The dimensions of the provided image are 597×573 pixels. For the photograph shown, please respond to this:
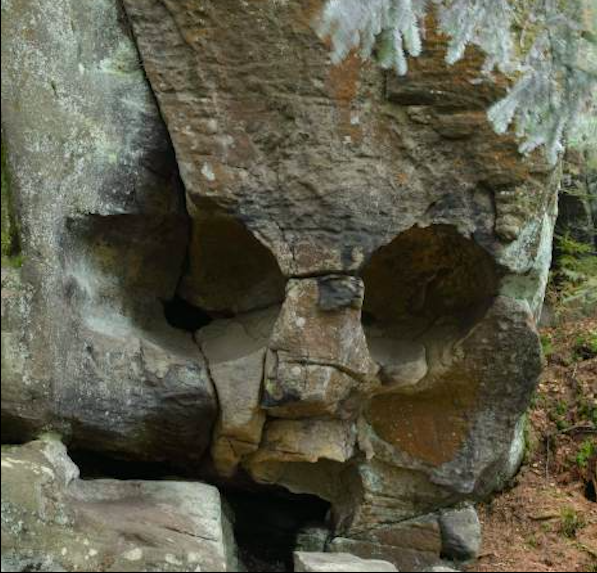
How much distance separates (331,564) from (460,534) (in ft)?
4.45

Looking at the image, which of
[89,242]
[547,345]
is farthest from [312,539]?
[547,345]

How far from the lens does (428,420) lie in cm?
571

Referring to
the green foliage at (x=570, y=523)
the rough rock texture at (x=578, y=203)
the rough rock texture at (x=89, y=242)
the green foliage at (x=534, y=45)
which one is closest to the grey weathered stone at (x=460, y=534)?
the green foliage at (x=570, y=523)

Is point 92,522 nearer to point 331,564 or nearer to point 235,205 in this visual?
point 331,564

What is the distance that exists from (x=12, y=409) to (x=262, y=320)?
5.52 feet

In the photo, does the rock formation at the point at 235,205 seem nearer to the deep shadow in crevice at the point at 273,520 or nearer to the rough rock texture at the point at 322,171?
the rough rock texture at the point at 322,171

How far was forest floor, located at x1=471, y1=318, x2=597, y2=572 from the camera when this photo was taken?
5.32 meters

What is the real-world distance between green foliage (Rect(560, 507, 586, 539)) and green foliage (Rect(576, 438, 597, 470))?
643 mm

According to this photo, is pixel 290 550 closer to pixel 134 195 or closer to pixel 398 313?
pixel 398 313

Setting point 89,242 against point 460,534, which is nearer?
point 89,242

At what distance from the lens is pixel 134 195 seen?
204 inches

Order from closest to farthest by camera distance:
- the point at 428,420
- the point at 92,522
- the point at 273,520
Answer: the point at 92,522, the point at 428,420, the point at 273,520

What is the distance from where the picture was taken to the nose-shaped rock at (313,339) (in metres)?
5.00

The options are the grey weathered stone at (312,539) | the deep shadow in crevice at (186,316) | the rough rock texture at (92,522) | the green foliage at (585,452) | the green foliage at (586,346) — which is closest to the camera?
the rough rock texture at (92,522)
